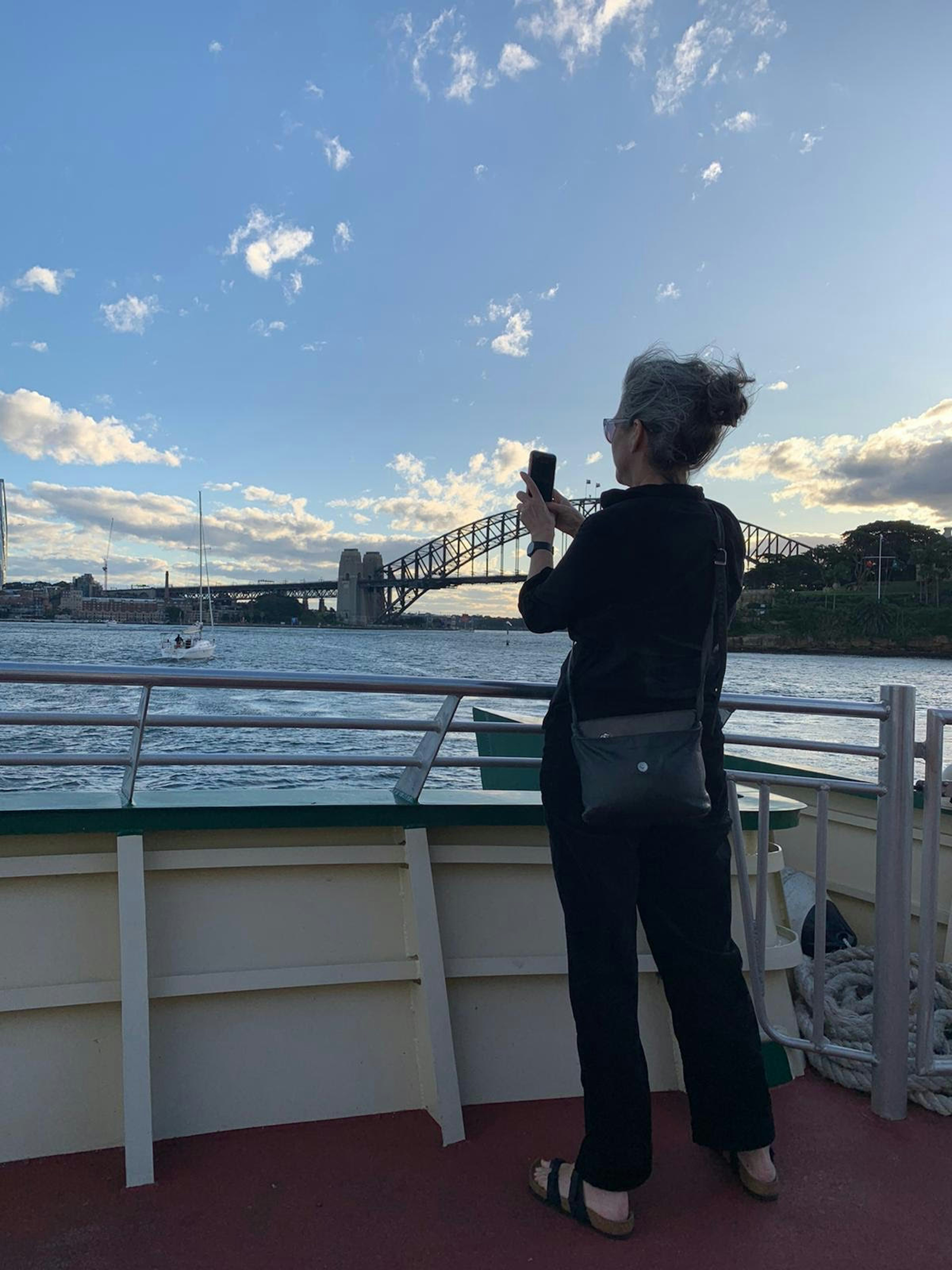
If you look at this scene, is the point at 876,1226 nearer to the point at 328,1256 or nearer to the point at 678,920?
the point at 678,920

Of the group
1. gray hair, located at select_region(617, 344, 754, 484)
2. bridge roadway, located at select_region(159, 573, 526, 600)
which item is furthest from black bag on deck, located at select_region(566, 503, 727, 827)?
bridge roadway, located at select_region(159, 573, 526, 600)

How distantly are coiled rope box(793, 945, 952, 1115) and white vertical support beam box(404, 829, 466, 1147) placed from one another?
0.85 metres

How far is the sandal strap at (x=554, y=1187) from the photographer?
58.5 inches

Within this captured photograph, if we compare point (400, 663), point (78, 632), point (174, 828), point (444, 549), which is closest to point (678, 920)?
point (174, 828)

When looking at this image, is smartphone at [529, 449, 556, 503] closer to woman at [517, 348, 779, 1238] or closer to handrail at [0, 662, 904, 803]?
woman at [517, 348, 779, 1238]

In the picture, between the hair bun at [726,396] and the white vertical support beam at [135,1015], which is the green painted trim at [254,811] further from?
the hair bun at [726,396]

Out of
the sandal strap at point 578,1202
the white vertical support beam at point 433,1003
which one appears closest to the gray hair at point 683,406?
the white vertical support beam at point 433,1003

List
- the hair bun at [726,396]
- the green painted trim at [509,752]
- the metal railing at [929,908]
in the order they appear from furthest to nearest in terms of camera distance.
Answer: the green painted trim at [509,752] < the metal railing at [929,908] < the hair bun at [726,396]

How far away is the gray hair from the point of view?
1.43 m

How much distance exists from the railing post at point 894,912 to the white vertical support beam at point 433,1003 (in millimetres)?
958

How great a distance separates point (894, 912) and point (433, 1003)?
1.05 metres

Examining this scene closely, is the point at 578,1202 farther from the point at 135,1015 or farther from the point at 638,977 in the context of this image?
the point at 135,1015

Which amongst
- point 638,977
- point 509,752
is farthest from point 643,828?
point 509,752

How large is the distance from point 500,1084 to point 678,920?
2.27 ft
